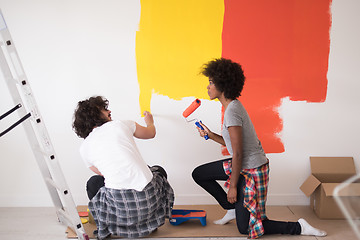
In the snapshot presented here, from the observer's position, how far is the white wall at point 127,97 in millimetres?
2539

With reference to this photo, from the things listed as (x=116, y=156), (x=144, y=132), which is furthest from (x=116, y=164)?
(x=144, y=132)

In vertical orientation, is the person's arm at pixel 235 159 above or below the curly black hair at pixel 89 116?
below

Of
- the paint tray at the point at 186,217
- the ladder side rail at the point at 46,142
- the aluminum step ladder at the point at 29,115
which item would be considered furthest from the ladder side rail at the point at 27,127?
the paint tray at the point at 186,217

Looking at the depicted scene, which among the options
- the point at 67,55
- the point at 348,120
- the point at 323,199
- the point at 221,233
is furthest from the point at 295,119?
the point at 67,55

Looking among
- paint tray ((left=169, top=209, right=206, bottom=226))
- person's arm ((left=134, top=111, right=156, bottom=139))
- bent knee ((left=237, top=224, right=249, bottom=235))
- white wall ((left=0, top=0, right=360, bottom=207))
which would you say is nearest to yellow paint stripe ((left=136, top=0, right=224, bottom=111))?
white wall ((left=0, top=0, right=360, bottom=207))

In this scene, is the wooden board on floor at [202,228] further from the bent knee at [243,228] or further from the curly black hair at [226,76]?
the curly black hair at [226,76]

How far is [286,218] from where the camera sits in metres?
2.43

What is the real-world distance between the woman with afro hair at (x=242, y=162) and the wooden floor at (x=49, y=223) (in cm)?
7

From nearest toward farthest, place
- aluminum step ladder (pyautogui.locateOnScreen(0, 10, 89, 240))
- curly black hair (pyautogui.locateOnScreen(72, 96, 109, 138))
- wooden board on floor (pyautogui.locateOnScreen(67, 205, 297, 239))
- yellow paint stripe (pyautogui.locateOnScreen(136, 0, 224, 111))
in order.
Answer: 1. aluminum step ladder (pyautogui.locateOnScreen(0, 10, 89, 240))
2. curly black hair (pyautogui.locateOnScreen(72, 96, 109, 138))
3. wooden board on floor (pyautogui.locateOnScreen(67, 205, 297, 239))
4. yellow paint stripe (pyautogui.locateOnScreen(136, 0, 224, 111))

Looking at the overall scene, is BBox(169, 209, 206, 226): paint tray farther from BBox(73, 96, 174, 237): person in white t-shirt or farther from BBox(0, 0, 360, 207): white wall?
BBox(0, 0, 360, 207): white wall

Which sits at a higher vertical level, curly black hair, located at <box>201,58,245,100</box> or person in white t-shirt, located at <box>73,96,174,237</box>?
curly black hair, located at <box>201,58,245,100</box>

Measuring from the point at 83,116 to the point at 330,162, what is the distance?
67.9 inches

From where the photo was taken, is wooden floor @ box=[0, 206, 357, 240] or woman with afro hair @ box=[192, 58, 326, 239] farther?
wooden floor @ box=[0, 206, 357, 240]

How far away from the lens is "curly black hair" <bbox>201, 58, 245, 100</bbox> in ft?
6.68
